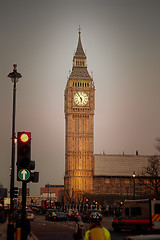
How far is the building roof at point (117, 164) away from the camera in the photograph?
153m

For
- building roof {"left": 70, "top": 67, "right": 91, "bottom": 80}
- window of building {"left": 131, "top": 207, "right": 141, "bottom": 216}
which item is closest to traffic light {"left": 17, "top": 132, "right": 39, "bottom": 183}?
window of building {"left": 131, "top": 207, "right": 141, "bottom": 216}

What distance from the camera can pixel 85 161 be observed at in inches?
5837

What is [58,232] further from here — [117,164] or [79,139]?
[117,164]

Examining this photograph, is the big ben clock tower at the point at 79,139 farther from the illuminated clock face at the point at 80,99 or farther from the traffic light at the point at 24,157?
the traffic light at the point at 24,157

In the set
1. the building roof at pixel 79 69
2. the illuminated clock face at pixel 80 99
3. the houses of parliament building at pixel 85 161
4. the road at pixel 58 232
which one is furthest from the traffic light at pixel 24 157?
the building roof at pixel 79 69

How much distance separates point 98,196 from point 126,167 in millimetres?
18626

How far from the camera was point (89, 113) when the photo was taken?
150125mm

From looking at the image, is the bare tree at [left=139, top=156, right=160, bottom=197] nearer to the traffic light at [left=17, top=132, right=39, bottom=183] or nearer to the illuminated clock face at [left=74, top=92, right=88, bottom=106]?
the illuminated clock face at [left=74, top=92, right=88, bottom=106]

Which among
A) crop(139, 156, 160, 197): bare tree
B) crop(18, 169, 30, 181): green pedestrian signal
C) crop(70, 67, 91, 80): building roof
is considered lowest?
crop(18, 169, 30, 181): green pedestrian signal

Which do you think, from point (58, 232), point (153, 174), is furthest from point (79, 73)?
point (58, 232)

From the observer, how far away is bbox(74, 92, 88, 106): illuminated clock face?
15050cm

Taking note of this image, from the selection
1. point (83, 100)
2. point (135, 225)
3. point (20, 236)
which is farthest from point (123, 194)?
point (20, 236)

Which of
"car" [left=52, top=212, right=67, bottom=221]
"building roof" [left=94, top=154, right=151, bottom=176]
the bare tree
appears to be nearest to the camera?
"car" [left=52, top=212, right=67, bottom=221]

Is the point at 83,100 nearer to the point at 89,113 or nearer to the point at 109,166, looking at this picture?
the point at 89,113
